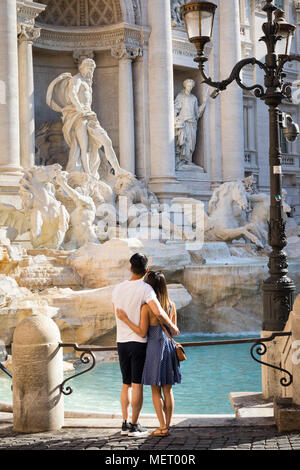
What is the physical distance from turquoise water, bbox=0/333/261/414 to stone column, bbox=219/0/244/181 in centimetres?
1230

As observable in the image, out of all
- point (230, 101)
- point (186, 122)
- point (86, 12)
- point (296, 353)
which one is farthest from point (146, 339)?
point (230, 101)

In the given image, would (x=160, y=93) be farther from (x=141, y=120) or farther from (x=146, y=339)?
(x=146, y=339)

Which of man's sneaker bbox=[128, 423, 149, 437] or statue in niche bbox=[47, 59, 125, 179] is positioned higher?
statue in niche bbox=[47, 59, 125, 179]

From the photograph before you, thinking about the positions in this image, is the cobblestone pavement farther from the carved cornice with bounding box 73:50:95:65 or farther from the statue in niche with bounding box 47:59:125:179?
the carved cornice with bounding box 73:50:95:65

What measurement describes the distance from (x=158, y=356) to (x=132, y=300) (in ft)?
1.55

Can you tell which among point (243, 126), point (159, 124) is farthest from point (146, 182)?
point (243, 126)

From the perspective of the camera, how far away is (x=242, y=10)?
1031 inches

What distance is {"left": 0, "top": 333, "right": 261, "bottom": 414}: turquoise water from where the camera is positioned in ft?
28.8

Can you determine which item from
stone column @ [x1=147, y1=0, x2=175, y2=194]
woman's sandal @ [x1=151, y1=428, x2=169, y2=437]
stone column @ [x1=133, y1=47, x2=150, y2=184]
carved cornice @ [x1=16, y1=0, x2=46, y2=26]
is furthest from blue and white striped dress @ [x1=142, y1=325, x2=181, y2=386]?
stone column @ [x1=133, y1=47, x2=150, y2=184]

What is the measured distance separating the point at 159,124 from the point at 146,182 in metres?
1.72

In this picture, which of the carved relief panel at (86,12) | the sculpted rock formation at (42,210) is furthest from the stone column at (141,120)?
the sculpted rock formation at (42,210)

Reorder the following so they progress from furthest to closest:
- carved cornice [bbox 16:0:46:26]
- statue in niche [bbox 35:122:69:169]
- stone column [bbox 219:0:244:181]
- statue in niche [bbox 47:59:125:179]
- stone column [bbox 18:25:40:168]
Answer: stone column [bbox 219:0:244:181]
statue in niche [bbox 35:122:69:169]
statue in niche [bbox 47:59:125:179]
stone column [bbox 18:25:40:168]
carved cornice [bbox 16:0:46:26]

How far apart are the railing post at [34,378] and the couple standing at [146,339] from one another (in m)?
0.67

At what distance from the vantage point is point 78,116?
1942 cm
